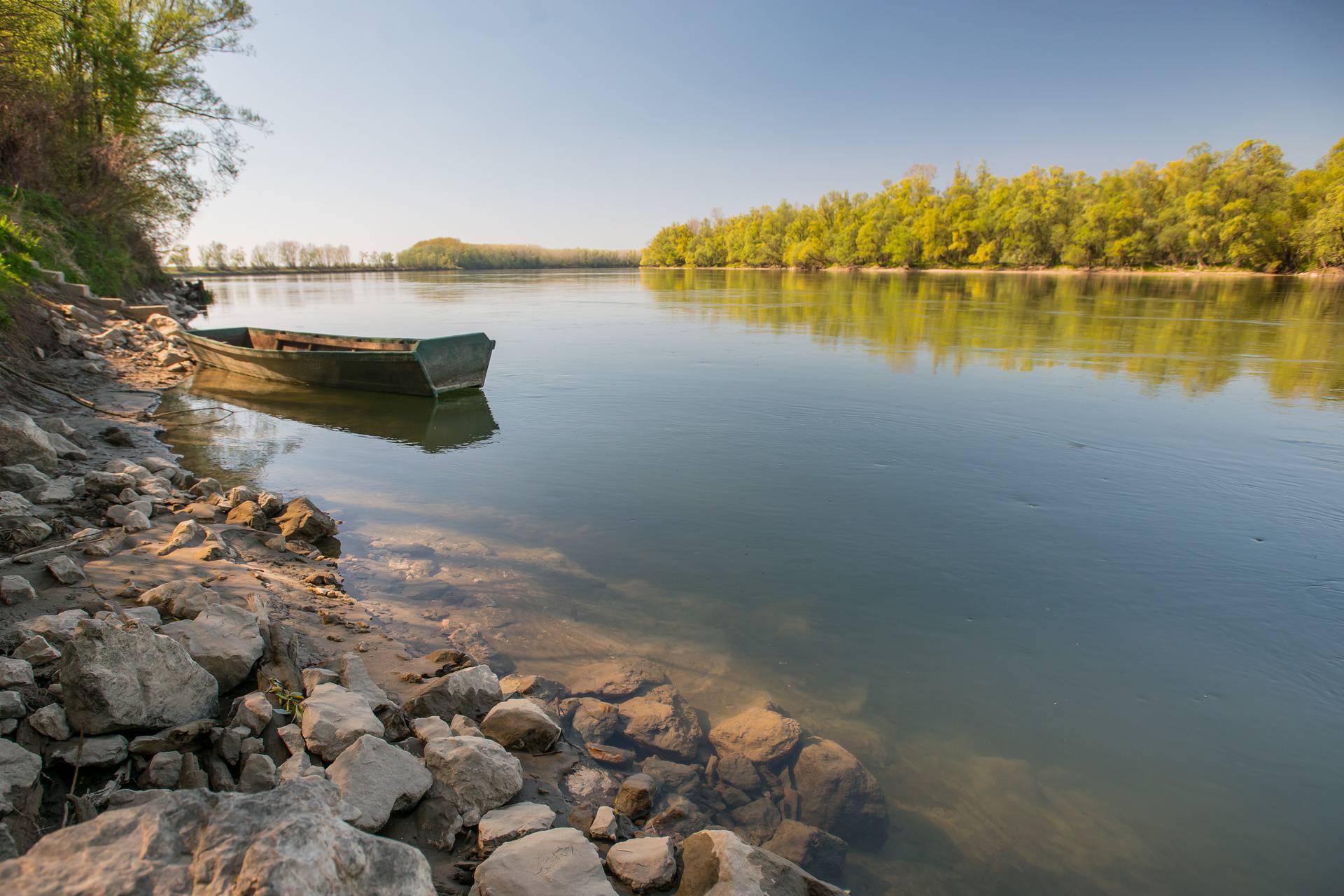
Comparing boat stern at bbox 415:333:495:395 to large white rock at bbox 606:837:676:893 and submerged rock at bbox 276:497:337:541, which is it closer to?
submerged rock at bbox 276:497:337:541

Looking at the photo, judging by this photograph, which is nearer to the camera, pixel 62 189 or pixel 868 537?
pixel 868 537

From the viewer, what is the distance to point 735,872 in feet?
8.34

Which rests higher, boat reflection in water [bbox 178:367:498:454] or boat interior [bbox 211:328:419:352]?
boat interior [bbox 211:328:419:352]

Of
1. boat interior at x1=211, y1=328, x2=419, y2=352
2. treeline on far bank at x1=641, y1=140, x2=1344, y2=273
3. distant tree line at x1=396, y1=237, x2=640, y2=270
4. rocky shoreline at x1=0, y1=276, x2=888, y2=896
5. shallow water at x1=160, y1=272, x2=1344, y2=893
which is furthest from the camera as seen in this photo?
distant tree line at x1=396, y1=237, x2=640, y2=270

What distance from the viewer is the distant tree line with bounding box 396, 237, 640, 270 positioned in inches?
5876

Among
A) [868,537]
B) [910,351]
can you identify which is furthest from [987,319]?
[868,537]

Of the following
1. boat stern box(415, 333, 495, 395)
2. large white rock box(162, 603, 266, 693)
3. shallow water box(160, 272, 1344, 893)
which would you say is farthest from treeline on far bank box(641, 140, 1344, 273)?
large white rock box(162, 603, 266, 693)

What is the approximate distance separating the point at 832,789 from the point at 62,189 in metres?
29.8

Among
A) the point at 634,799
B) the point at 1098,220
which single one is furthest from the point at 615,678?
the point at 1098,220

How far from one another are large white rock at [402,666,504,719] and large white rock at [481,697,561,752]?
154 mm

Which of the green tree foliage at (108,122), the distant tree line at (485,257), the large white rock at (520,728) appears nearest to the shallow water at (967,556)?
the large white rock at (520,728)

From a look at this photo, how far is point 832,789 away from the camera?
3.56m

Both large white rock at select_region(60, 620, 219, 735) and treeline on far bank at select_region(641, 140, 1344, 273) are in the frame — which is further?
treeline on far bank at select_region(641, 140, 1344, 273)

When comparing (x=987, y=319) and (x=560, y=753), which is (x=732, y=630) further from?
(x=987, y=319)
